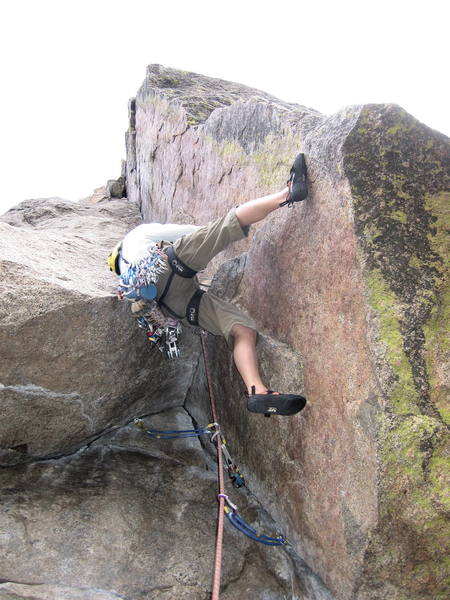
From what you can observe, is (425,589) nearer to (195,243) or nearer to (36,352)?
(195,243)

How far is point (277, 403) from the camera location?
2.78 metres

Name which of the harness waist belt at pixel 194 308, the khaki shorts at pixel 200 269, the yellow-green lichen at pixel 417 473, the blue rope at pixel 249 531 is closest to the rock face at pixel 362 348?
the yellow-green lichen at pixel 417 473

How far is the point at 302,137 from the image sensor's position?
328 cm

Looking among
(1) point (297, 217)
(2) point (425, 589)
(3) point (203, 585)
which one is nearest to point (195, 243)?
(1) point (297, 217)

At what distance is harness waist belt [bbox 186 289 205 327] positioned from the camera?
144 inches

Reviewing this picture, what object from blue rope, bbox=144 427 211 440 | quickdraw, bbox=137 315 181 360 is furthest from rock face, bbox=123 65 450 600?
blue rope, bbox=144 427 211 440

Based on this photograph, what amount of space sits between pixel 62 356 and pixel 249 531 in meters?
1.83

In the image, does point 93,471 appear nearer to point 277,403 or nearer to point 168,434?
point 168,434

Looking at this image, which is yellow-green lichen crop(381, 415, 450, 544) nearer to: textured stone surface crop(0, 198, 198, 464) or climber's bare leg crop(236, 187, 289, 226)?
climber's bare leg crop(236, 187, 289, 226)

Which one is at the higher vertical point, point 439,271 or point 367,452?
point 439,271

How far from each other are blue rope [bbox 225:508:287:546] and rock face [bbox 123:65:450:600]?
0.39 ft

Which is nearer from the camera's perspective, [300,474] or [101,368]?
[300,474]

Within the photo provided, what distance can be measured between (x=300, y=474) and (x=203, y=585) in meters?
0.91

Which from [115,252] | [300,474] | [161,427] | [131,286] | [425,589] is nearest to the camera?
[425,589]
